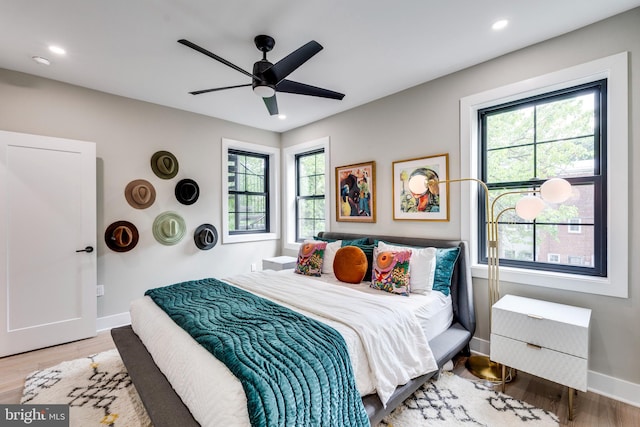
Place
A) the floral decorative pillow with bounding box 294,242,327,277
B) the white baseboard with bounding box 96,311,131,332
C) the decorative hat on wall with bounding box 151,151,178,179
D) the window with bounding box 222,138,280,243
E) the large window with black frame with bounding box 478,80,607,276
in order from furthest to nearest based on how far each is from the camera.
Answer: the window with bounding box 222,138,280,243, the decorative hat on wall with bounding box 151,151,178,179, the white baseboard with bounding box 96,311,131,332, the floral decorative pillow with bounding box 294,242,327,277, the large window with black frame with bounding box 478,80,607,276

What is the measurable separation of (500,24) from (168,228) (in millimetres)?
3899

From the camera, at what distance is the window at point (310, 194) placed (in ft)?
14.8

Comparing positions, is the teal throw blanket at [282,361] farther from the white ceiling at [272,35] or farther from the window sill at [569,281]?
→ the white ceiling at [272,35]

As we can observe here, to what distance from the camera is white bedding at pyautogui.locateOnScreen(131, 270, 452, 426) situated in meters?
1.22

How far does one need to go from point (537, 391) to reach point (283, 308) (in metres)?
1.98

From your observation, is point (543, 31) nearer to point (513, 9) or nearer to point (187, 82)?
point (513, 9)

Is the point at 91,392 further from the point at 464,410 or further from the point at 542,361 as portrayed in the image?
the point at 542,361

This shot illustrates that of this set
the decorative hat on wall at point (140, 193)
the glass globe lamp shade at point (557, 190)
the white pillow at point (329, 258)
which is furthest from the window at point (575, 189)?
the decorative hat on wall at point (140, 193)

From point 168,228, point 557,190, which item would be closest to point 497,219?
point 557,190

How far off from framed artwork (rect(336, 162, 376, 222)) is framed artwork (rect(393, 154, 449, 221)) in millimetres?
331

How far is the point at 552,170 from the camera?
7.89 ft

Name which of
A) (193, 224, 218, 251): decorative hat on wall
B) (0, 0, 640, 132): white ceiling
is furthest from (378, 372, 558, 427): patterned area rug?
(193, 224, 218, 251): decorative hat on wall

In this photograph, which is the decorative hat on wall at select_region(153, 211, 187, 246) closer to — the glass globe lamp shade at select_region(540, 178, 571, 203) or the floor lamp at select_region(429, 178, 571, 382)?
the floor lamp at select_region(429, 178, 571, 382)

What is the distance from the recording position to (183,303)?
2.13m
